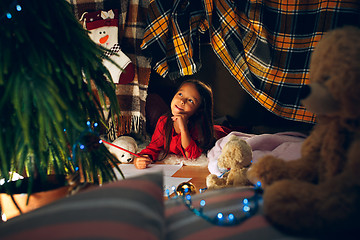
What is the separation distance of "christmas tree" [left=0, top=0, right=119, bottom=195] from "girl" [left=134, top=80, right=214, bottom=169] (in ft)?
2.57

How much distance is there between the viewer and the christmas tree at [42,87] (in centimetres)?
43

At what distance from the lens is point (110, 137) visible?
1722 millimetres

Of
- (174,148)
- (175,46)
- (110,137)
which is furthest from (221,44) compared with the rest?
(110,137)

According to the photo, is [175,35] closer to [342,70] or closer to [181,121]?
[181,121]

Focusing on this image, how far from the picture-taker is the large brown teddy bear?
369 mm

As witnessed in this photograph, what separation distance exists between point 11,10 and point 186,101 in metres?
0.97

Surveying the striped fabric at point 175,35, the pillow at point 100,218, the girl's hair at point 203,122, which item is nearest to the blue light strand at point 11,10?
the pillow at point 100,218

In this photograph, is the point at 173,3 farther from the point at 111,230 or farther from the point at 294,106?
the point at 111,230

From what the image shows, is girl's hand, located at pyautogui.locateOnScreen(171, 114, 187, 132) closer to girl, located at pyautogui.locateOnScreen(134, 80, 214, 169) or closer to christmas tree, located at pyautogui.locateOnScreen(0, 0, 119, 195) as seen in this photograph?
girl, located at pyautogui.locateOnScreen(134, 80, 214, 169)

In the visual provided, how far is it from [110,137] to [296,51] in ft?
3.91

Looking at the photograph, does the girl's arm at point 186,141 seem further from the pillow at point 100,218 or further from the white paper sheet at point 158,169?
the pillow at point 100,218

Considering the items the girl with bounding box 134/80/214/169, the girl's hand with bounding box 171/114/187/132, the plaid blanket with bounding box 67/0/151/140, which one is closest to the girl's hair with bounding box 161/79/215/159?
the girl with bounding box 134/80/214/169

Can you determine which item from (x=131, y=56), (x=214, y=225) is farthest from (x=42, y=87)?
(x=131, y=56)

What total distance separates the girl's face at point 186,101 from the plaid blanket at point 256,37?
0.62 ft
